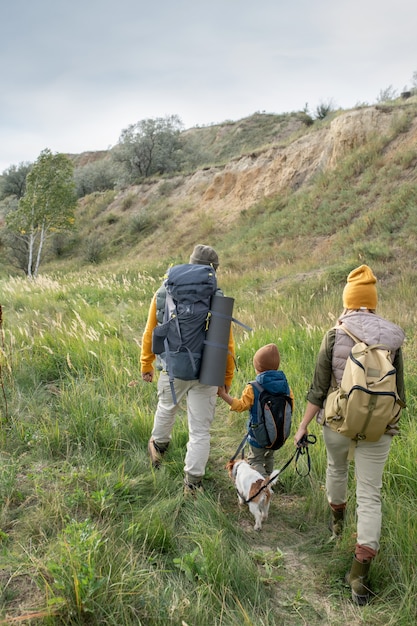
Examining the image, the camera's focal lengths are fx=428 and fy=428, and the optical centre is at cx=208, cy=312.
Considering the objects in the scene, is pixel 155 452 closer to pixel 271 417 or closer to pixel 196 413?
pixel 196 413

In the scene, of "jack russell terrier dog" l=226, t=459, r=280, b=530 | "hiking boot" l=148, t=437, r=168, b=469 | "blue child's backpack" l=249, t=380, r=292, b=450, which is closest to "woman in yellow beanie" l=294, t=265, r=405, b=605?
"blue child's backpack" l=249, t=380, r=292, b=450

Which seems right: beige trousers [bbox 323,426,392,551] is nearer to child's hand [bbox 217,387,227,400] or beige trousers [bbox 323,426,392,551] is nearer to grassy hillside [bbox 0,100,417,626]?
grassy hillside [bbox 0,100,417,626]

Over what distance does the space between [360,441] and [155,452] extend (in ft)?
5.80

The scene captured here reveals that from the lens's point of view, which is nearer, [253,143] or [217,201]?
[217,201]

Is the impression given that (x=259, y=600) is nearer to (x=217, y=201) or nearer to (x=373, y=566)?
(x=373, y=566)

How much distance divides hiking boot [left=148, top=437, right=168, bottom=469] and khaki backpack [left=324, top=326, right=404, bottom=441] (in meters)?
1.70

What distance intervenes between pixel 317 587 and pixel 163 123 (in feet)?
113

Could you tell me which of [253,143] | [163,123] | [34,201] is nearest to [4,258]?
[34,201]

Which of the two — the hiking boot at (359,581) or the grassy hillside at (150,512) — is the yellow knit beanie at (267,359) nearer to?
the grassy hillside at (150,512)

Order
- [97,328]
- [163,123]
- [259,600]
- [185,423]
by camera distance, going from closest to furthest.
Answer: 1. [259,600]
2. [185,423]
3. [97,328]
4. [163,123]

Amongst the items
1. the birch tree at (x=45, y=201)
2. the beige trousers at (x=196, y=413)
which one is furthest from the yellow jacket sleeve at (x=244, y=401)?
the birch tree at (x=45, y=201)

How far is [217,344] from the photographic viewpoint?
10.3ft

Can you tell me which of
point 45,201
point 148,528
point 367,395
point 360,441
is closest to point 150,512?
point 148,528

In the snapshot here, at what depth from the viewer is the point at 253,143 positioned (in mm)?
36469
